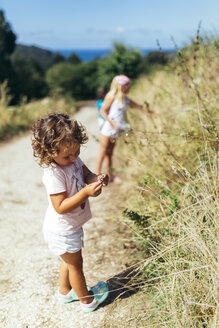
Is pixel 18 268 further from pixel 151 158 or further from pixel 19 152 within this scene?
pixel 19 152

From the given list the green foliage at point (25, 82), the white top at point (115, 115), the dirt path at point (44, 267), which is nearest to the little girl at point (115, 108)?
the white top at point (115, 115)

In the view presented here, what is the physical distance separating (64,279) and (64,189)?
754mm

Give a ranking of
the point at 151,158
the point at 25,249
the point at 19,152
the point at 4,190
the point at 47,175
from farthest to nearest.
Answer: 1. the point at 19,152
2. the point at 4,190
3. the point at 151,158
4. the point at 25,249
5. the point at 47,175

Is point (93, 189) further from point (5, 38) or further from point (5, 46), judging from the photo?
point (5, 46)

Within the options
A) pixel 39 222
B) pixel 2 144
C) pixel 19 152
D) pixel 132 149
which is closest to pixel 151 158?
pixel 132 149

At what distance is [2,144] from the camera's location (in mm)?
7379

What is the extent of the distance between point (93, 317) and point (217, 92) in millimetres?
→ 2758

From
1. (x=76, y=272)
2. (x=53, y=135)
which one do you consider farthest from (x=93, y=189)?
(x=76, y=272)

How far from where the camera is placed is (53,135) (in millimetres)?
1789

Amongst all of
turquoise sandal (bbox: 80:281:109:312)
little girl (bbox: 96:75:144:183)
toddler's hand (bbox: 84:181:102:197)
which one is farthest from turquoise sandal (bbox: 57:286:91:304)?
little girl (bbox: 96:75:144:183)

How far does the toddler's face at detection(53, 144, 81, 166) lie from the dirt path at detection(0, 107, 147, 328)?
0.29ft

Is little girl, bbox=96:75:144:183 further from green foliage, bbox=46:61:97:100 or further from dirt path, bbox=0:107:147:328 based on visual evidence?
green foliage, bbox=46:61:97:100

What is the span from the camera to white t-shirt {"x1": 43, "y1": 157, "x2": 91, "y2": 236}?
185 cm

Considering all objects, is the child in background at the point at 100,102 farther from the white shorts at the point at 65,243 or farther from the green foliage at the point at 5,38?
the green foliage at the point at 5,38
